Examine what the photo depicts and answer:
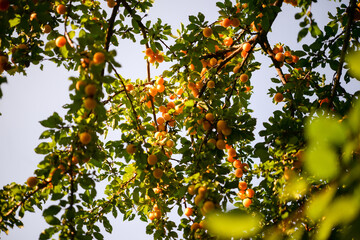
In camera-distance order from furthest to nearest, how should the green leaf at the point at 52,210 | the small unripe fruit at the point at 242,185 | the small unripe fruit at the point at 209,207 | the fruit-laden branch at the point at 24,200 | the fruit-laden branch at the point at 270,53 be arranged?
the fruit-laden branch at the point at 270,53 < the small unripe fruit at the point at 242,185 < the fruit-laden branch at the point at 24,200 < the green leaf at the point at 52,210 < the small unripe fruit at the point at 209,207

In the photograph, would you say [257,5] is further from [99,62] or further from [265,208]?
[265,208]

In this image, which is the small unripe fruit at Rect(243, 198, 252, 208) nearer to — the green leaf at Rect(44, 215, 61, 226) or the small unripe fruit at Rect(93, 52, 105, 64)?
the green leaf at Rect(44, 215, 61, 226)

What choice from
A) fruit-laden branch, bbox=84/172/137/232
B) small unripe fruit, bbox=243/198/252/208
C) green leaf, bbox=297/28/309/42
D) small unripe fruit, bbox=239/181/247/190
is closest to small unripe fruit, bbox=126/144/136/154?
fruit-laden branch, bbox=84/172/137/232

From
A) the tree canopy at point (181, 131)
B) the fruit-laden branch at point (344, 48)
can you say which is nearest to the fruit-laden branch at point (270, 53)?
the tree canopy at point (181, 131)

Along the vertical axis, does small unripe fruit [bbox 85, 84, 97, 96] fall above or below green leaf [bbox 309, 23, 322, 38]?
below

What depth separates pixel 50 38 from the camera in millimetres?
2562

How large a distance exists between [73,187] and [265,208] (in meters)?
2.05

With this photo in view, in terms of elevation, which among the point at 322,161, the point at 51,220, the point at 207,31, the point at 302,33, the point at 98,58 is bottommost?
the point at 322,161

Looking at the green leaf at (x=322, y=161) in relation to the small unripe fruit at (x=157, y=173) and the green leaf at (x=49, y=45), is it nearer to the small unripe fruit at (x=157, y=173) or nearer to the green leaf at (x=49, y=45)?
the small unripe fruit at (x=157, y=173)

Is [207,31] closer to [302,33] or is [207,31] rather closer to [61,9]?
[302,33]

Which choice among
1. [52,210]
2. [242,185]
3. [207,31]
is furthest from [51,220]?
[207,31]

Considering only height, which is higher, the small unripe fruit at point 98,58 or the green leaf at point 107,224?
the small unripe fruit at point 98,58

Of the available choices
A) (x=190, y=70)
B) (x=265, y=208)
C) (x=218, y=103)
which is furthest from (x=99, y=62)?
(x=265, y=208)

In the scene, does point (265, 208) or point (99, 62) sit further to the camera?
point (265, 208)
